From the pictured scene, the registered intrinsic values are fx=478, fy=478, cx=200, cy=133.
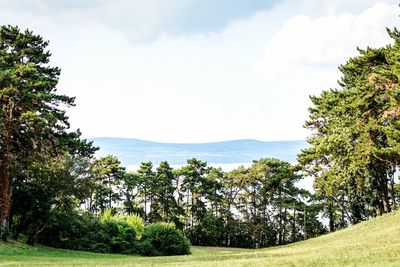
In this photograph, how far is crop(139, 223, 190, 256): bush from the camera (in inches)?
1377

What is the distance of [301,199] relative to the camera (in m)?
61.8

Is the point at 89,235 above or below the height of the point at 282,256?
above

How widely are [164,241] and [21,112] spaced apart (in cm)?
1362

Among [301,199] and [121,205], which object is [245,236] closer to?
[301,199]

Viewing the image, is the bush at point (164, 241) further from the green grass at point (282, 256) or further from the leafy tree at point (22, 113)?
the leafy tree at point (22, 113)

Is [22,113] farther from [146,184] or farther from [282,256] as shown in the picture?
[146,184]

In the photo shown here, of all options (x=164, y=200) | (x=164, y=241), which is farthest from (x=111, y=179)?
(x=164, y=241)

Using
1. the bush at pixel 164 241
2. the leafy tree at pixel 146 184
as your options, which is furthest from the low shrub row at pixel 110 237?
the leafy tree at pixel 146 184

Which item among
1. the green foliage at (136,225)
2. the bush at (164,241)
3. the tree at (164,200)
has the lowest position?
the bush at (164,241)

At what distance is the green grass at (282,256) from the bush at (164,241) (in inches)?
197

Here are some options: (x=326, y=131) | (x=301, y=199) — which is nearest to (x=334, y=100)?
(x=326, y=131)

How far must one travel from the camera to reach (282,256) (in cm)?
2016

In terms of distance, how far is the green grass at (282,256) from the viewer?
15.4 m

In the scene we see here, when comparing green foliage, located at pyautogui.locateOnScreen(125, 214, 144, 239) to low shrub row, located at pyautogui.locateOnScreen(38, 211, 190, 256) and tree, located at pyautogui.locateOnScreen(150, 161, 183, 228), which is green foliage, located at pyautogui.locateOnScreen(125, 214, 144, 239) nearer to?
low shrub row, located at pyautogui.locateOnScreen(38, 211, 190, 256)
